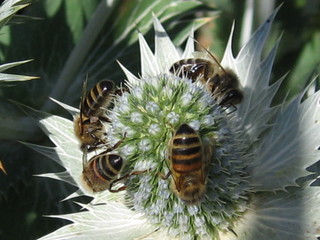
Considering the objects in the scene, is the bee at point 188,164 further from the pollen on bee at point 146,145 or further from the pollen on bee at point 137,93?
the pollen on bee at point 137,93

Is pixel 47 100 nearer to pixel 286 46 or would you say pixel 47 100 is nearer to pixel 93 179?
pixel 93 179

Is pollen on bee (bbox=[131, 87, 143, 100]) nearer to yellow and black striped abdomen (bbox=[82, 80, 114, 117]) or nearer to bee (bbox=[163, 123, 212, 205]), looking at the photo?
yellow and black striped abdomen (bbox=[82, 80, 114, 117])

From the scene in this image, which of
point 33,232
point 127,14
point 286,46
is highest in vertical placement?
point 127,14

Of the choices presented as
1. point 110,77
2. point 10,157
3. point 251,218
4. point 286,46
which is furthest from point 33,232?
point 286,46

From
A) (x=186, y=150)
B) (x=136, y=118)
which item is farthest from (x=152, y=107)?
(x=186, y=150)

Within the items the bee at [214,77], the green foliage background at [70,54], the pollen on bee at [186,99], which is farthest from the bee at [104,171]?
the green foliage background at [70,54]

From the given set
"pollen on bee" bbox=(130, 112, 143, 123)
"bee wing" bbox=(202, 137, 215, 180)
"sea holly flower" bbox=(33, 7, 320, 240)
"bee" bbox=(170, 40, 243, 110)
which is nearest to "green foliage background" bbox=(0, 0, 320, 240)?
"sea holly flower" bbox=(33, 7, 320, 240)

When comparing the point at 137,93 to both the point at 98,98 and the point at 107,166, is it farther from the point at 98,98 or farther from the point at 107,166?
the point at 107,166

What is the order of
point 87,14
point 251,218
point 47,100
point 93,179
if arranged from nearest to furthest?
point 93,179
point 251,218
point 47,100
point 87,14
